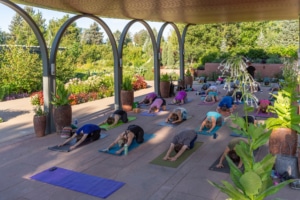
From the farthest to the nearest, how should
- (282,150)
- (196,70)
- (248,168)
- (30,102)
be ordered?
(196,70)
(30,102)
(282,150)
(248,168)

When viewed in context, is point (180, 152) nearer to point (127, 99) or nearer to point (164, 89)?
point (127, 99)

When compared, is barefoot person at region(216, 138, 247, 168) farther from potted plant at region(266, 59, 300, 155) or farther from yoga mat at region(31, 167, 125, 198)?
yoga mat at region(31, 167, 125, 198)

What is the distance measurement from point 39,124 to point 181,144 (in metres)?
4.12

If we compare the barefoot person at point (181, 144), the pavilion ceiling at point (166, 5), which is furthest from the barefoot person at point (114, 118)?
the pavilion ceiling at point (166, 5)

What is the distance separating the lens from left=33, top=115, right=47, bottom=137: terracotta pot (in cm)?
804

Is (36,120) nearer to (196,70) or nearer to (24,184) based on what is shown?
A: (24,184)

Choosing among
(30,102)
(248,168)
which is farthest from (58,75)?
(248,168)

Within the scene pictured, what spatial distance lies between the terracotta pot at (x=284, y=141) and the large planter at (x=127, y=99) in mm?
6634

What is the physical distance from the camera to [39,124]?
8.05 m

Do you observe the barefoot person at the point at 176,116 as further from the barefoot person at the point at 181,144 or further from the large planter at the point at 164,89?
the large planter at the point at 164,89

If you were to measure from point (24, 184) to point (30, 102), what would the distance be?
30.8ft

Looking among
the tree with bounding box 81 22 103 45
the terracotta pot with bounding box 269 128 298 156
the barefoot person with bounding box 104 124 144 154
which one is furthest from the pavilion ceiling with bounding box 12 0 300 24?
the tree with bounding box 81 22 103 45

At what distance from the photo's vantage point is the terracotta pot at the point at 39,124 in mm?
8039

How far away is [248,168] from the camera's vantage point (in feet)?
9.12
